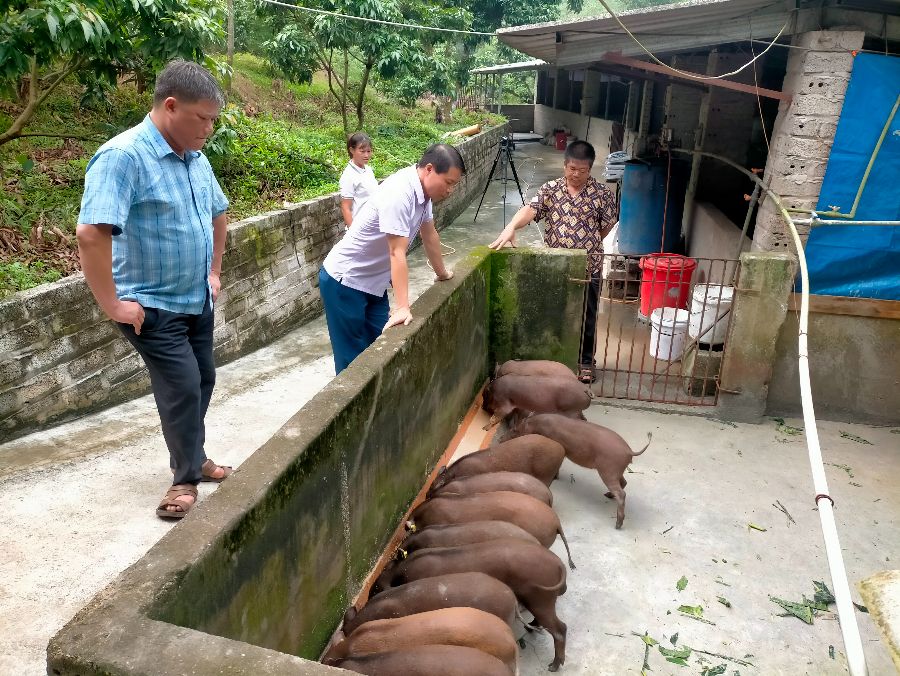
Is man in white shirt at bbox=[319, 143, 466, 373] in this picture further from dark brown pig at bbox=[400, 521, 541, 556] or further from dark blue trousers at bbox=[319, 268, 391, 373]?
dark brown pig at bbox=[400, 521, 541, 556]

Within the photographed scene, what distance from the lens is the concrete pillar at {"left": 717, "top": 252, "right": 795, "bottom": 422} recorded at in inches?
198

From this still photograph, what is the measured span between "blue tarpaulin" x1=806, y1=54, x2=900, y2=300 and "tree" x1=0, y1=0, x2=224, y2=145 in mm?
5438

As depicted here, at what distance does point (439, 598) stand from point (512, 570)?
1.30 feet

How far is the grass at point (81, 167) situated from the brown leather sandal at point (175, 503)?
6.17ft

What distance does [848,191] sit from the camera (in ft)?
18.4

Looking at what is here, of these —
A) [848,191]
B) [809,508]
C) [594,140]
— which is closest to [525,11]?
[594,140]

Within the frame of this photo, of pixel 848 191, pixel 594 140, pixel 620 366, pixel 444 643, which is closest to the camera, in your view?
pixel 444 643

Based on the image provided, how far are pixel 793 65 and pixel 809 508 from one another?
3.64 meters

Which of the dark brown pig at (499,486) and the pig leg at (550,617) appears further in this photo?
the dark brown pig at (499,486)

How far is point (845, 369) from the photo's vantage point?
539cm

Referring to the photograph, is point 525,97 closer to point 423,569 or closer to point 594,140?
point 594,140

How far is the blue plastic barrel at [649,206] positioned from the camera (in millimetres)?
9461

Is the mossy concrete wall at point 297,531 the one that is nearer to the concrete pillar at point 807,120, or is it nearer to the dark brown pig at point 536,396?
the dark brown pig at point 536,396

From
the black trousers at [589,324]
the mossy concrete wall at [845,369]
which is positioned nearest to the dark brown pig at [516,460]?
the black trousers at [589,324]
